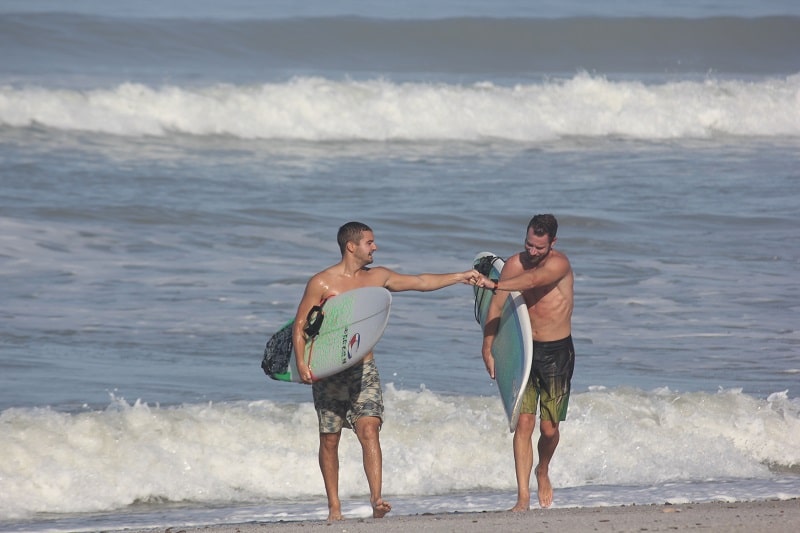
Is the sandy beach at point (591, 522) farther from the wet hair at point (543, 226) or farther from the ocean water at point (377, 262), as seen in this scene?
the wet hair at point (543, 226)

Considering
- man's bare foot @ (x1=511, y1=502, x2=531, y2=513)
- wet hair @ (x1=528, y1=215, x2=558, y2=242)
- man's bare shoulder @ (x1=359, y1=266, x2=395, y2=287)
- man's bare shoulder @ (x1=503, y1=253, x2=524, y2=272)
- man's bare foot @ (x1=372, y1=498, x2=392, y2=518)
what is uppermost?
wet hair @ (x1=528, y1=215, x2=558, y2=242)

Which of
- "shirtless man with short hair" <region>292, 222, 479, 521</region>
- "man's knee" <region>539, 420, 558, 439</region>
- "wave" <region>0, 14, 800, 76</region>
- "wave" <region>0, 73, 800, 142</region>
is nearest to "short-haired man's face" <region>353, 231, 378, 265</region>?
"shirtless man with short hair" <region>292, 222, 479, 521</region>

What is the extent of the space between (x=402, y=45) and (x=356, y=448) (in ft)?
92.0

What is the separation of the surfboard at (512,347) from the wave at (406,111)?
16.6 metres

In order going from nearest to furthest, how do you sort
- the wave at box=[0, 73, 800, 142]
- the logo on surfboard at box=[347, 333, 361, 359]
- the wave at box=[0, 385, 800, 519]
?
the logo on surfboard at box=[347, 333, 361, 359] < the wave at box=[0, 385, 800, 519] < the wave at box=[0, 73, 800, 142]

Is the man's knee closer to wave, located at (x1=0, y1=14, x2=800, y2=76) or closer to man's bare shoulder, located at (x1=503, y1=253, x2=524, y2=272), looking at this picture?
man's bare shoulder, located at (x1=503, y1=253, x2=524, y2=272)

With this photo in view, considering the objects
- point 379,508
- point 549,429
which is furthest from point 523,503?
point 379,508

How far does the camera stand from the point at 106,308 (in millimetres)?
10312

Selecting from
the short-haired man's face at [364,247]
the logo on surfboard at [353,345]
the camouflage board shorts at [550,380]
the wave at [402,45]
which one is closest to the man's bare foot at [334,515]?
the logo on surfboard at [353,345]

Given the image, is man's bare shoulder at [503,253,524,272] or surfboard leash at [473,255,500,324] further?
surfboard leash at [473,255,500,324]

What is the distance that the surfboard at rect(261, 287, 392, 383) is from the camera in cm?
567

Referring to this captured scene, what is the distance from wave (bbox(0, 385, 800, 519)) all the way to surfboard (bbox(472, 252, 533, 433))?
1303 millimetres

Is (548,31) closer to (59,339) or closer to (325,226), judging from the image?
(325,226)

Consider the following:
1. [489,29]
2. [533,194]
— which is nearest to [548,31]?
[489,29]
